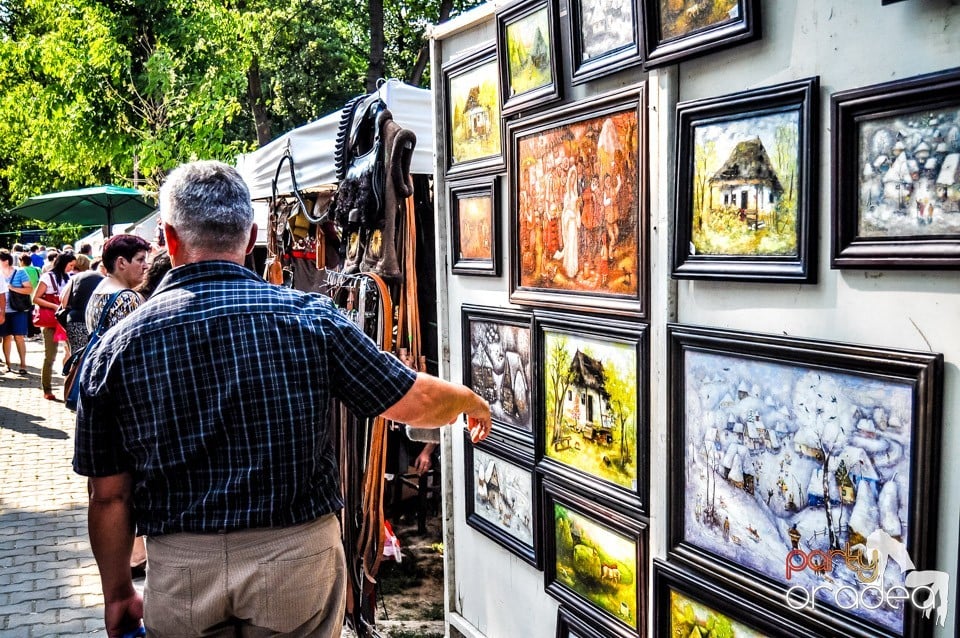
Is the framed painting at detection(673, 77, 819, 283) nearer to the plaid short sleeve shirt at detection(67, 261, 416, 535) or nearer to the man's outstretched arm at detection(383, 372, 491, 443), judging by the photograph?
the man's outstretched arm at detection(383, 372, 491, 443)

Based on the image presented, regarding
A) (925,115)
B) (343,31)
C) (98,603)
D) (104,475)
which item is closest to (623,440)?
(925,115)

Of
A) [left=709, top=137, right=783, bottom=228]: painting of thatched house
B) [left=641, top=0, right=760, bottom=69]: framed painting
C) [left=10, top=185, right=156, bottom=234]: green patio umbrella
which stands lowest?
[left=709, top=137, right=783, bottom=228]: painting of thatched house

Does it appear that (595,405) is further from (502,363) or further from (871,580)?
(871,580)

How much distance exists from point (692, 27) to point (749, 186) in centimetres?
44

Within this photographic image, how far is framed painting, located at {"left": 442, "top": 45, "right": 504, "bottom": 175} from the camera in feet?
9.96

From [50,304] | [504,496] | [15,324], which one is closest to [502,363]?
[504,496]

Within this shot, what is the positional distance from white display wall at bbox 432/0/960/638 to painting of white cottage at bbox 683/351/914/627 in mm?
87

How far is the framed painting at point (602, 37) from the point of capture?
225 cm

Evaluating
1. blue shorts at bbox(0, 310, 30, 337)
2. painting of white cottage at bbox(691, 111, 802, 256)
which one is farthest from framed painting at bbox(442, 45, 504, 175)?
blue shorts at bbox(0, 310, 30, 337)

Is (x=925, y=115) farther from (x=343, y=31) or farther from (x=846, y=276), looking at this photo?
(x=343, y=31)

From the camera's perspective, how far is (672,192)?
213 centimetres

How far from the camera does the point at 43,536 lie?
5629mm

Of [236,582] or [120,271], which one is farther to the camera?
[120,271]

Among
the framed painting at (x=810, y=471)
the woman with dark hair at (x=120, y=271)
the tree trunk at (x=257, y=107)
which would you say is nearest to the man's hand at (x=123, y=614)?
the framed painting at (x=810, y=471)
